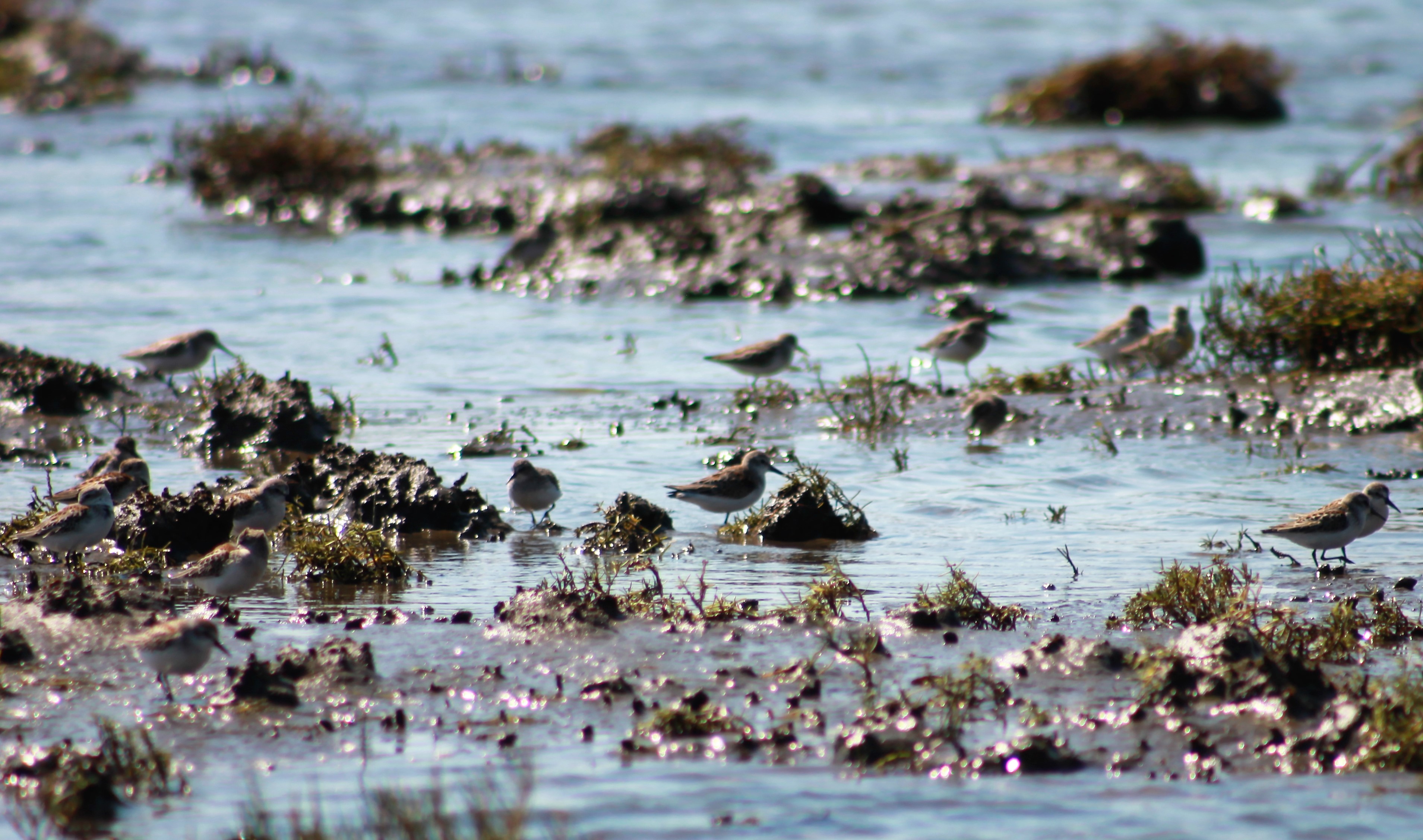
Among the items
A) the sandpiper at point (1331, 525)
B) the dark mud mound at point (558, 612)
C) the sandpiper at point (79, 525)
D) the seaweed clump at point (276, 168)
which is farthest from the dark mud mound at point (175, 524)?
the seaweed clump at point (276, 168)

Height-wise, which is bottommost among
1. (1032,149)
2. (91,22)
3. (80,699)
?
(80,699)

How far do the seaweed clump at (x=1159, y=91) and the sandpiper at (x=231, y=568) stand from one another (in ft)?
98.3

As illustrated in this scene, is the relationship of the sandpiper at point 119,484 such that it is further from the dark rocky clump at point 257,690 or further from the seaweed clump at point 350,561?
the dark rocky clump at point 257,690

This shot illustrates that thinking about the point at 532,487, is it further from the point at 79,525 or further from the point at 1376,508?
the point at 1376,508

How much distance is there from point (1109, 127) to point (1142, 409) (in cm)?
2364

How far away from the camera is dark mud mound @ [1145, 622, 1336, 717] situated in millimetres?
6355

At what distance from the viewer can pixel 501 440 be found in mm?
12305

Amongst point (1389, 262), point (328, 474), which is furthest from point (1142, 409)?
point (328, 474)

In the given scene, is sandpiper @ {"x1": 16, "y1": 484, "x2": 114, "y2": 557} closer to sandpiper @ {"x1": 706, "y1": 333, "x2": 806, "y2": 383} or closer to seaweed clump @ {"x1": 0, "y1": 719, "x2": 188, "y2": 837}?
seaweed clump @ {"x1": 0, "y1": 719, "x2": 188, "y2": 837}

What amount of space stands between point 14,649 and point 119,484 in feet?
9.75

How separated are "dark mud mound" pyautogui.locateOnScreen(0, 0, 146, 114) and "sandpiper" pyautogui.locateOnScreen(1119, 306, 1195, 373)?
3066cm

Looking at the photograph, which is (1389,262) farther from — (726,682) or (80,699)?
(80,699)

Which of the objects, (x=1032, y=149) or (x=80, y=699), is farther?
(x=1032, y=149)

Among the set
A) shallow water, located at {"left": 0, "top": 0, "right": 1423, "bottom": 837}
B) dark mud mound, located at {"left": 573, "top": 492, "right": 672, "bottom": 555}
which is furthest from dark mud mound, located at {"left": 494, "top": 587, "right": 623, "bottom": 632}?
dark mud mound, located at {"left": 573, "top": 492, "right": 672, "bottom": 555}
